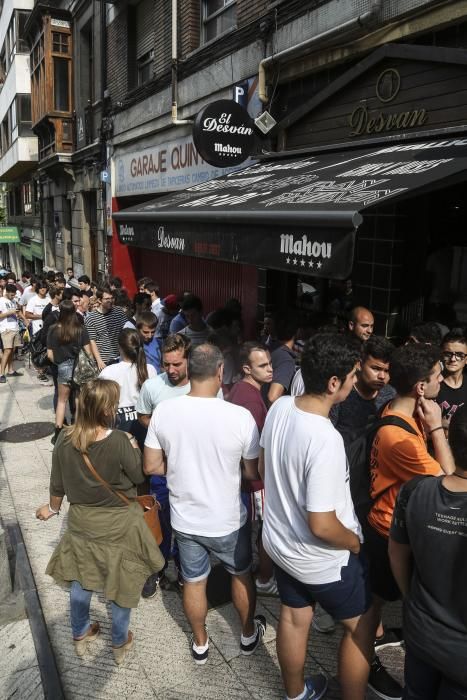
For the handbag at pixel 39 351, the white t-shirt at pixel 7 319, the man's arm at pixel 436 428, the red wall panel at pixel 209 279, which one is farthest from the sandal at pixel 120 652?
the white t-shirt at pixel 7 319

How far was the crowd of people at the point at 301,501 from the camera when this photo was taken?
2109mm

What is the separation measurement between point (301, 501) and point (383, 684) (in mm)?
1273

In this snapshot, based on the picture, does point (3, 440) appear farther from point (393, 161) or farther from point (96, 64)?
point (96, 64)

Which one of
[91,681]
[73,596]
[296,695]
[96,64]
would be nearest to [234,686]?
[296,695]

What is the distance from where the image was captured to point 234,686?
3.10 m

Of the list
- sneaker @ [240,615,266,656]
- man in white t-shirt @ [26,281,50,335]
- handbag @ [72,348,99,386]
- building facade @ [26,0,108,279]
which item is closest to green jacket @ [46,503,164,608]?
sneaker @ [240,615,266,656]

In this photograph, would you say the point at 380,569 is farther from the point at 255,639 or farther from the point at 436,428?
the point at 255,639

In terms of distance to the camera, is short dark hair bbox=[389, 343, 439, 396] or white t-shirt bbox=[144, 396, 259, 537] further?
white t-shirt bbox=[144, 396, 259, 537]

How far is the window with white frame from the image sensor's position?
891 cm

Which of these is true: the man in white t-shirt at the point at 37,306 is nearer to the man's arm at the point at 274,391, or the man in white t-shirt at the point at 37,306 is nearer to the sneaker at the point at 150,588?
the man's arm at the point at 274,391

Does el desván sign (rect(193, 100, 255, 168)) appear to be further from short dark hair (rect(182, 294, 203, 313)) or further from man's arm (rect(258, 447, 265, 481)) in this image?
man's arm (rect(258, 447, 265, 481))

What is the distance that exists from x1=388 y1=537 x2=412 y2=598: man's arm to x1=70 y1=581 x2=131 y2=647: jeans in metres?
1.64

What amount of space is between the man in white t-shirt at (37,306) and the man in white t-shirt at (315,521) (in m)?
8.53

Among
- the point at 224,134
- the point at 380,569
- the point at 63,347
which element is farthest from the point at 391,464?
the point at 224,134
